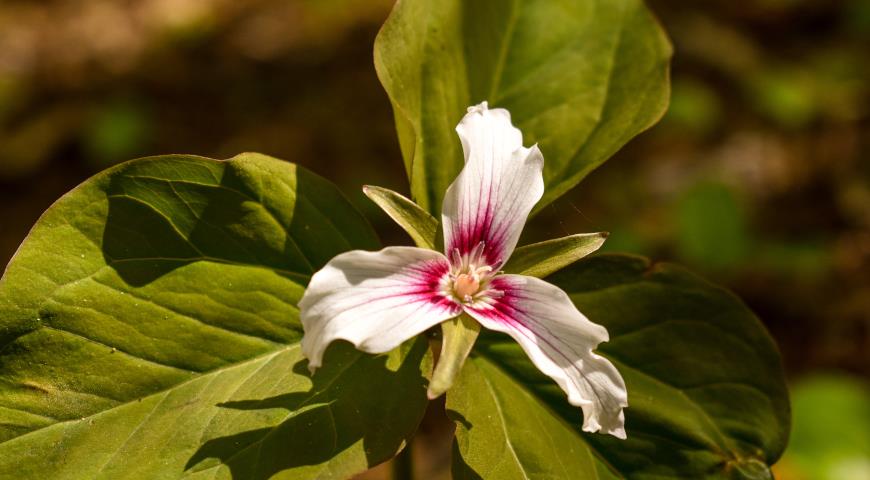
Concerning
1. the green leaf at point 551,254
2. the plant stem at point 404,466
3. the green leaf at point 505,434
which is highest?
the green leaf at point 551,254

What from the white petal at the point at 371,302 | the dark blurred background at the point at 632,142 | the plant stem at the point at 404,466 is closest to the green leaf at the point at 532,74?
the white petal at the point at 371,302

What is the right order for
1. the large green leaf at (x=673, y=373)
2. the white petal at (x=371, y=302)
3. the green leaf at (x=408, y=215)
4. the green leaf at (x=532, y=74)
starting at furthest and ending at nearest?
1. the green leaf at (x=532, y=74)
2. the large green leaf at (x=673, y=373)
3. the green leaf at (x=408, y=215)
4. the white petal at (x=371, y=302)

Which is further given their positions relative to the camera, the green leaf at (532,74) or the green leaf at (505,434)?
the green leaf at (532,74)

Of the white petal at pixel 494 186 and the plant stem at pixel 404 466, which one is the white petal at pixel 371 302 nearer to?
the white petal at pixel 494 186

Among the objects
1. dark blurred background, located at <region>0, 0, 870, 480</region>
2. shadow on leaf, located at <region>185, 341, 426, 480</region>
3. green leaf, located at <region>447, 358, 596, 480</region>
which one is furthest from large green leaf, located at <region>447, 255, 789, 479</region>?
dark blurred background, located at <region>0, 0, 870, 480</region>

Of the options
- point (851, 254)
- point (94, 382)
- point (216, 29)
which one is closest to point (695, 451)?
point (94, 382)

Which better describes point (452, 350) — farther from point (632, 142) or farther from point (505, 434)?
point (632, 142)
